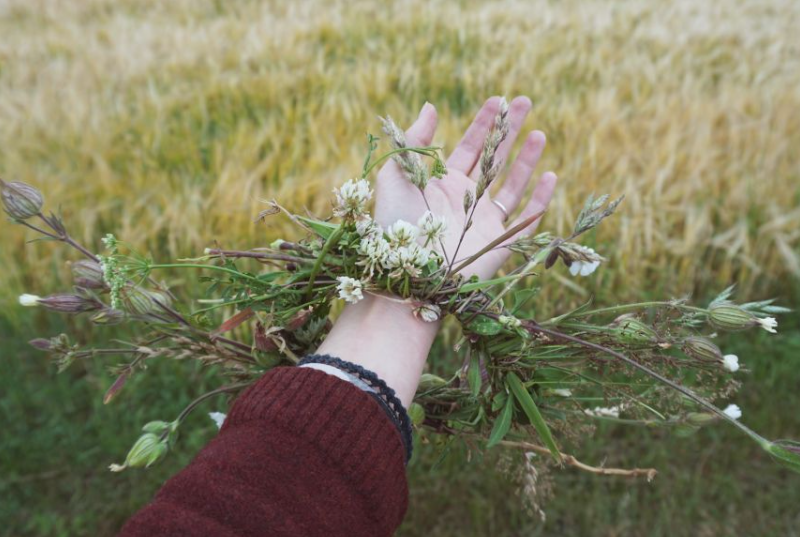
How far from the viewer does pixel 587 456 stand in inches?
64.9

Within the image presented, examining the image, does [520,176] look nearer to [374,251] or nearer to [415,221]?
[415,221]

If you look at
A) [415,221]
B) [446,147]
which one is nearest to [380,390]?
[415,221]

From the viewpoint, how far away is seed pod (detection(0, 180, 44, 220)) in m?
0.89

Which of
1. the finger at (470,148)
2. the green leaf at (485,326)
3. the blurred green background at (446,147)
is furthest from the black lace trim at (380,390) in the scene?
the finger at (470,148)

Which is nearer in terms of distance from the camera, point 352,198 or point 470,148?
point 352,198

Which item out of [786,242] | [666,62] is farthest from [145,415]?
[666,62]

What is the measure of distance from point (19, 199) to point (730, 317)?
3.10 ft

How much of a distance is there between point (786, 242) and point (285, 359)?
1533mm

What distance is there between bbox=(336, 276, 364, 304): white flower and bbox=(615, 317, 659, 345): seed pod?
0.34m

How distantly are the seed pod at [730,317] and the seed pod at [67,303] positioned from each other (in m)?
0.82

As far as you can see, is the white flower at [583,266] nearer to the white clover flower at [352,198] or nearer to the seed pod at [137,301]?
the white clover flower at [352,198]

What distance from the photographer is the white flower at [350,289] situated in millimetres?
881

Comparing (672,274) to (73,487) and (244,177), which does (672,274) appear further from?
(73,487)

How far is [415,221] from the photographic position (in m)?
1.07
